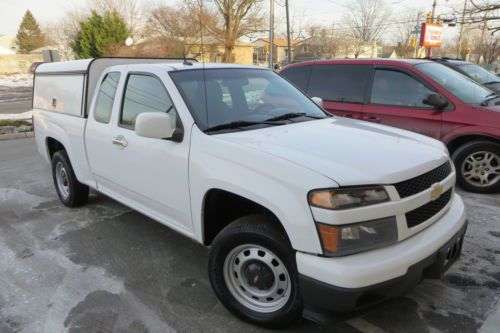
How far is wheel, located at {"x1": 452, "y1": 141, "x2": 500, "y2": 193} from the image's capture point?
5.22 m

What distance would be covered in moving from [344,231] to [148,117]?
163cm

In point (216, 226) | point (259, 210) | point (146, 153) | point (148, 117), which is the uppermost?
point (148, 117)

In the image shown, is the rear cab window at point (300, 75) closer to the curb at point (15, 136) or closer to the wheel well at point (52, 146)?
the wheel well at point (52, 146)

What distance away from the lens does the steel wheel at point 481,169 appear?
524cm

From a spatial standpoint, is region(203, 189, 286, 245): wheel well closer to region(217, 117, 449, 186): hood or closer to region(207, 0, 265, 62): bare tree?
region(217, 117, 449, 186): hood

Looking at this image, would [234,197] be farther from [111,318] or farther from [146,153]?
[111,318]

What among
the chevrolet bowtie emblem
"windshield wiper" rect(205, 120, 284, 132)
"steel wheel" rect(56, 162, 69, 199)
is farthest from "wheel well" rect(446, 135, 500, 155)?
"steel wheel" rect(56, 162, 69, 199)

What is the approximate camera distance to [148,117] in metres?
2.91

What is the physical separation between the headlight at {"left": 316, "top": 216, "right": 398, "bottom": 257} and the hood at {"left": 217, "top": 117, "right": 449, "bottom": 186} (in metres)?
0.24

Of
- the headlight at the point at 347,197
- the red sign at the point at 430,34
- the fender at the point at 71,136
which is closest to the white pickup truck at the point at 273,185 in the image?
the headlight at the point at 347,197

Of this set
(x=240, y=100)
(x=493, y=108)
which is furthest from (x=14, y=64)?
(x=493, y=108)

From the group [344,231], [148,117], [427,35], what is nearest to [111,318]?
[148,117]

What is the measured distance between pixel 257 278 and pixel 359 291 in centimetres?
77

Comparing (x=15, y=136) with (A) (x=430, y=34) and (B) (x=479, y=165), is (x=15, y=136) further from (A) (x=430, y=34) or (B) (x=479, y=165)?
(A) (x=430, y=34)
